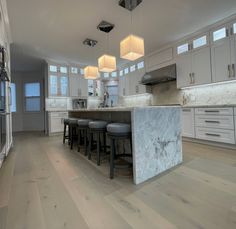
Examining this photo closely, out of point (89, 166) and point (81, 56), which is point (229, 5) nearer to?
point (89, 166)

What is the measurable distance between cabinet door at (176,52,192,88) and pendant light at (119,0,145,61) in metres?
2.01

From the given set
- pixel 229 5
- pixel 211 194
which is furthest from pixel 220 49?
pixel 211 194

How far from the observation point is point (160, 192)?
5.09ft

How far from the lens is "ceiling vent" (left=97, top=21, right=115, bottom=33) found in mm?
3284

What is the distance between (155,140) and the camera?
1932 millimetres

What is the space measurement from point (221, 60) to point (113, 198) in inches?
141

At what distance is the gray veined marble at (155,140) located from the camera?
5.70 feet

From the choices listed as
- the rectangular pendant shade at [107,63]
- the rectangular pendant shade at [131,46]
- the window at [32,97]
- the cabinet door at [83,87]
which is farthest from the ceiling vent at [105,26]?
the window at [32,97]

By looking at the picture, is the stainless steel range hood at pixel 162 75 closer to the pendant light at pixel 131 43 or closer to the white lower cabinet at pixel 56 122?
the pendant light at pixel 131 43

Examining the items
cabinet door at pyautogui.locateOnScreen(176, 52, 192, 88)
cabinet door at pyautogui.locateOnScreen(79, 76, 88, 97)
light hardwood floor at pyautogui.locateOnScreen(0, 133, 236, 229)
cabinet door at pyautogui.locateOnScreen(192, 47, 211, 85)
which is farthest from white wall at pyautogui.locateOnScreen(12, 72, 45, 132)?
cabinet door at pyautogui.locateOnScreen(192, 47, 211, 85)

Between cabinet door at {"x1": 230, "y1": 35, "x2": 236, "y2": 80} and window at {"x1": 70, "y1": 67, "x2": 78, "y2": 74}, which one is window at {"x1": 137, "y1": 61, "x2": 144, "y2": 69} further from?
cabinet door at {"x1": 230, "y1": 35, "x2": 236, "y2": 80}

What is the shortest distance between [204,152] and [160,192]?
1849 millimetres

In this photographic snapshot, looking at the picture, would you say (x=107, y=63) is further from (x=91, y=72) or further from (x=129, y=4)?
(x=129, y=4)

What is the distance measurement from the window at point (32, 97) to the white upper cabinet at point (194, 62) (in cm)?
658
